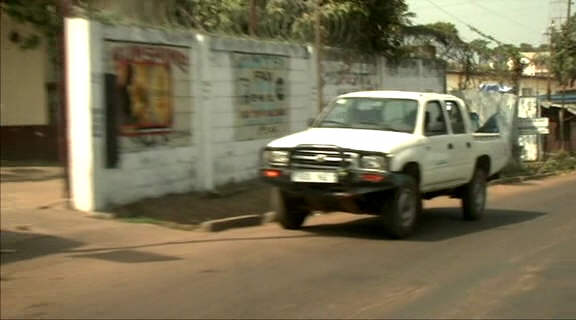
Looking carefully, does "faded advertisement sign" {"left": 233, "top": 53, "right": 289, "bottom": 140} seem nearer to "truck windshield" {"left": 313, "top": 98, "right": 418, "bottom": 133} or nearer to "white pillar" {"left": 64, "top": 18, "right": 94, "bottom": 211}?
"truck windshield" {"left": 313, "top": 98, "right": 418, "bottom": 133}

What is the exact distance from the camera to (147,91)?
437 inches

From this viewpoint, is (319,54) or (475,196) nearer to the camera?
(475,196)

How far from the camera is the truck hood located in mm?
9070

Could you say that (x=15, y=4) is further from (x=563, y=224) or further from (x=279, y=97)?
(x=563, y=224)

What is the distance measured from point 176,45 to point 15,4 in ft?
8.04

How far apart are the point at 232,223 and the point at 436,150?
9.58 ft

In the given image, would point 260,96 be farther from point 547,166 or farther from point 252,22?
point 547,166

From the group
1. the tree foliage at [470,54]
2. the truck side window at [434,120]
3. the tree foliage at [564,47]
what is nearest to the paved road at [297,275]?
the truck side window at [434,120]

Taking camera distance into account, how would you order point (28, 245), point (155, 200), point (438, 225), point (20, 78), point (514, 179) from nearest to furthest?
point (28, 245), point (20, 78), point (155, 200), point (438, 225), point (514, 179)

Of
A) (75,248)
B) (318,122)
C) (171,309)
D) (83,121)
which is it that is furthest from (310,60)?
(171,309)

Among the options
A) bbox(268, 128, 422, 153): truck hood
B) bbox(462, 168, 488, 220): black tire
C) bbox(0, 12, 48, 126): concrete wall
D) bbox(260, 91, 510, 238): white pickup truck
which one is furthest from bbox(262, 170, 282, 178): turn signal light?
bbox(462, 168, 488, 220): black tire

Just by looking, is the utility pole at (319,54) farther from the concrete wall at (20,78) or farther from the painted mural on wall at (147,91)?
the concrete wall at (20,78)

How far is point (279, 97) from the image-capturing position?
1470 centimetres

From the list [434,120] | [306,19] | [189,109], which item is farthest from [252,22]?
[434,120]
